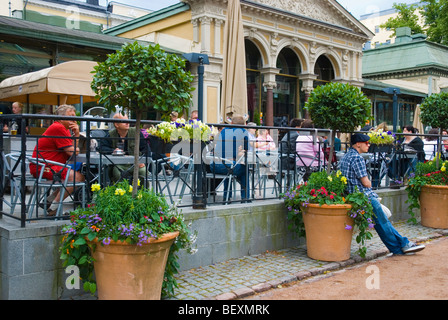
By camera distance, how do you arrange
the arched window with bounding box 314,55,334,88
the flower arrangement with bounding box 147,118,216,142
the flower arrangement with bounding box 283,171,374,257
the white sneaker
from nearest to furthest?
the flower arrangement with bounding box 147,118,216,142, the flower arrangement with bounding box 283,171,374,257, the white sneaker, the arched window with bounding box 314,55,334,88

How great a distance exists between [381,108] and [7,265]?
99.0ft

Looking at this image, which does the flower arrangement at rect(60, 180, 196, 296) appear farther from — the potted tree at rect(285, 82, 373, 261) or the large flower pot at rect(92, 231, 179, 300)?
the potted tree at rect(285, 82, 373, 261)

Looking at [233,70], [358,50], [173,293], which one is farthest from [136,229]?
[358,50]

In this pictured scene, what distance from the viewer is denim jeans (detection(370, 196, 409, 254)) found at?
257 inches

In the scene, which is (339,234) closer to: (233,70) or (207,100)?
(233,70)

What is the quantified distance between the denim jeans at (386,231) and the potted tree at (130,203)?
3218 millimetres

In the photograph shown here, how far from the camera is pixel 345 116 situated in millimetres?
6574

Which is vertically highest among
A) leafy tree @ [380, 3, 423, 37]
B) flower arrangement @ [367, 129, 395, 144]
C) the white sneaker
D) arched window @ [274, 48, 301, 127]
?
leafy tree @ [380, 3, 423, 37]

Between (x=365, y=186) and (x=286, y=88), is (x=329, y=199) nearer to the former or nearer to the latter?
(x=365, y=186)

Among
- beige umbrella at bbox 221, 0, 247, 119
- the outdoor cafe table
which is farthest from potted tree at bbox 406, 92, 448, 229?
the outdoor cafe table

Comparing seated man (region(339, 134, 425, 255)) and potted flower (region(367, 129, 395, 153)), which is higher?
potted flower (region(367, 129, 395, 153))

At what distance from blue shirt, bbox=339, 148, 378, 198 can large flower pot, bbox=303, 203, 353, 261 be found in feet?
1.61

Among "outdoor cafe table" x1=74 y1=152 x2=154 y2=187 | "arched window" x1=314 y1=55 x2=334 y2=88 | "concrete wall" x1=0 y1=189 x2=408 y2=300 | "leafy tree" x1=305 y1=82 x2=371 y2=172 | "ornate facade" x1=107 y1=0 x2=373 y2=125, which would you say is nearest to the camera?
"concrete wall" x1=0 y1=189 x2=408 y2=300

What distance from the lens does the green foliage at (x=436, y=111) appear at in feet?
30.9
